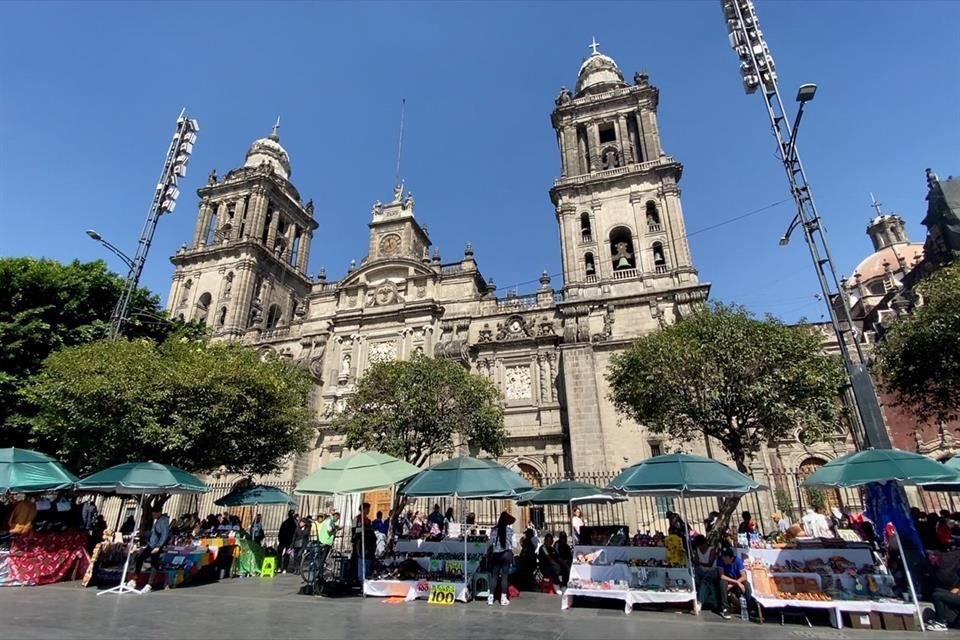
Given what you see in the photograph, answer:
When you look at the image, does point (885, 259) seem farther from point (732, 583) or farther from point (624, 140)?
point (732, 583)

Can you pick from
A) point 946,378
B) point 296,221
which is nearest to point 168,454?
point 946,378

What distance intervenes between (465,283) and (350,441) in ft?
44.2

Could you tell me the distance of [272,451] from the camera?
16.9 meters

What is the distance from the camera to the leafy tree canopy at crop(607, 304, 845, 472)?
13.3 m

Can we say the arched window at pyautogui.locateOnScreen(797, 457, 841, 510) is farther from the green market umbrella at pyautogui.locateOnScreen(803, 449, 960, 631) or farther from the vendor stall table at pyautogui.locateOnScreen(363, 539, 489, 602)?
the vendor stall table at pyautogui.locateOnScreen(363, 539, 489, 602)

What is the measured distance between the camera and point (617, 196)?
28.6 m

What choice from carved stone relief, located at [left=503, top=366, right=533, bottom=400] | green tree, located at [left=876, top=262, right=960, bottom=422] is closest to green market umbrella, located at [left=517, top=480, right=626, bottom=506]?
green tree, located at [left=876, top=262, right=960, bottom=422]

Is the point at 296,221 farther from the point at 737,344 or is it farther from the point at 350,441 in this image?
the point at 737,344

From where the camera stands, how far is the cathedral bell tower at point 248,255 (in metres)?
34.0

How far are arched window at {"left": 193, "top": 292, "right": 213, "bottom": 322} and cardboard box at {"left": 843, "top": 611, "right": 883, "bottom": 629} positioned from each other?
3674 cm

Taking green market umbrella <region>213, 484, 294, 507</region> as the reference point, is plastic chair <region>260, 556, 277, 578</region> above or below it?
below

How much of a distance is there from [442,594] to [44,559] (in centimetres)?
904

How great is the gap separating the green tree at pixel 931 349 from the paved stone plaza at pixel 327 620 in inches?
389

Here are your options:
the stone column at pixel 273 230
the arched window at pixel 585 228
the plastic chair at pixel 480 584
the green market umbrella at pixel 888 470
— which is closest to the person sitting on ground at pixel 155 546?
the plastic chair at pixel 480 584
